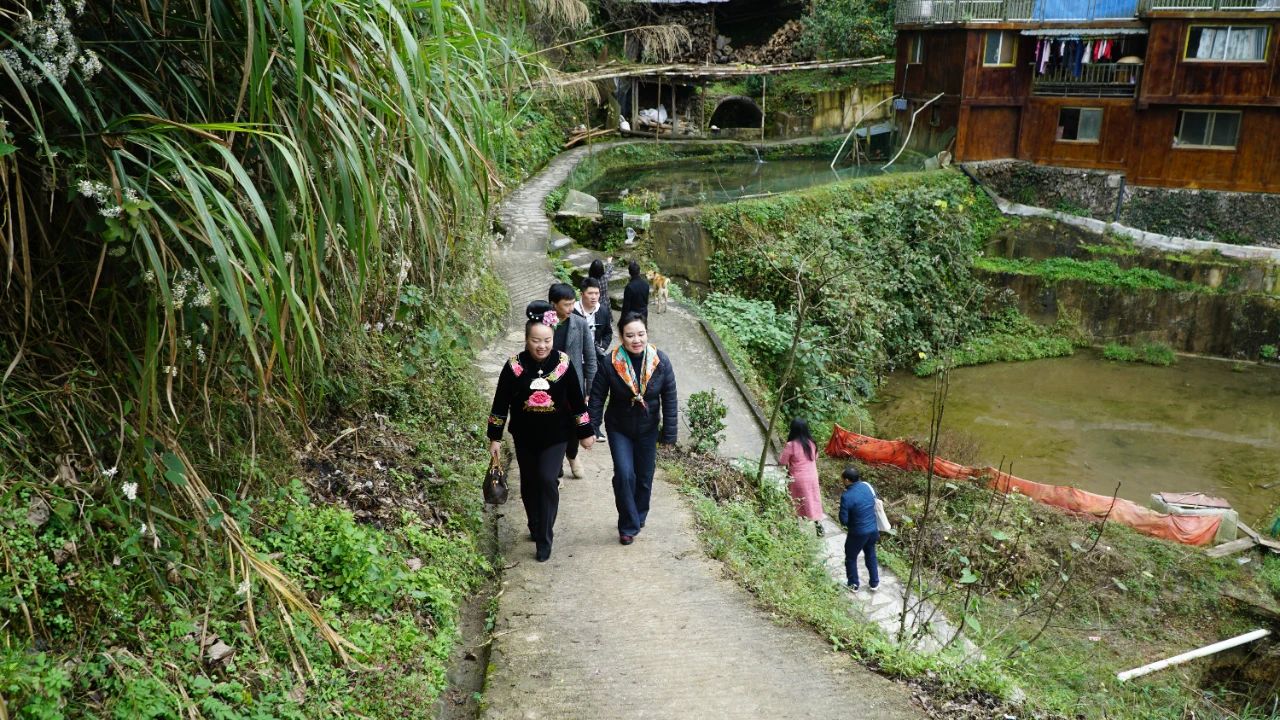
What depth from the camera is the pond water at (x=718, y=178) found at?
17.3m

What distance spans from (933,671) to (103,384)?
14.0 ft

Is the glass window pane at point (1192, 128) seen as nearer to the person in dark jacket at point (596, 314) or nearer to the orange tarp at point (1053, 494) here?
the orange tarp at point (1053, 494)

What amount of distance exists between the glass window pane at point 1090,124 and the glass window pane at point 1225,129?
2.36 m

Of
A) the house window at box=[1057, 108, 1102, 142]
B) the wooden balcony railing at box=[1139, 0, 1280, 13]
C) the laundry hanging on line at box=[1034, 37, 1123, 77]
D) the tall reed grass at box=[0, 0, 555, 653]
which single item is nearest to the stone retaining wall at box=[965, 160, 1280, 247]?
the house window at box=[1057, 108, 1102, 142]

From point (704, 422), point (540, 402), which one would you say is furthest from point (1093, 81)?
point (540, 402)

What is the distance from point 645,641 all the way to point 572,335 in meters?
2.50

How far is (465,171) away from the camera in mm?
4492

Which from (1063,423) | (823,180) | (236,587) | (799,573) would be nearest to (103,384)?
(236,587)

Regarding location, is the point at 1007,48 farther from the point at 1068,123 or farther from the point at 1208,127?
the point at 1208,127

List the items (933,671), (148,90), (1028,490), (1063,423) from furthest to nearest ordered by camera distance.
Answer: (1063,423), (1028,490), (933,671), (148,90)

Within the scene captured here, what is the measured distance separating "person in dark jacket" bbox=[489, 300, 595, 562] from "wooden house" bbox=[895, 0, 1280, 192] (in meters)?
19.6

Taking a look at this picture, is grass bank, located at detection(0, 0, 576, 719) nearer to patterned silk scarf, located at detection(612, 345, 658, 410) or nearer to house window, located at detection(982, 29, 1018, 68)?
patterned silk scarf, located at detection(612, 345, 658, 410)

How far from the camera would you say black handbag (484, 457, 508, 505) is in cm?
545

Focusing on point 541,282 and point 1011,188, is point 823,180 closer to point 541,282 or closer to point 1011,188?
point 1011,188
